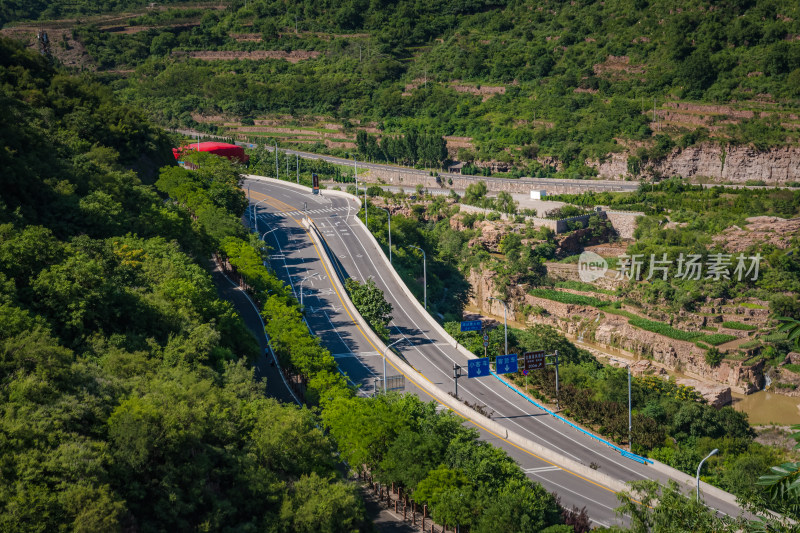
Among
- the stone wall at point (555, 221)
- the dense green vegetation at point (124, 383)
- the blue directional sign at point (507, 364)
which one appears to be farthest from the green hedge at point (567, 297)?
the dense green vegetation at point (124, 383)

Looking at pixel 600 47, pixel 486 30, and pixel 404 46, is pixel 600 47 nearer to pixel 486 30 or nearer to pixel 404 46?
pixel 486 30

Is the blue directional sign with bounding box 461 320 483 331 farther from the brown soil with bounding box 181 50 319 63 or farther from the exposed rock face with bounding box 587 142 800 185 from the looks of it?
the brown soil with bounding box 181 50 319 63

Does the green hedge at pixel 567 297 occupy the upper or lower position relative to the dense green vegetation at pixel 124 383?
lower

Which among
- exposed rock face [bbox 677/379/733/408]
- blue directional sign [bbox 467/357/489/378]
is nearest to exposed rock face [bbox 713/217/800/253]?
exposed rock face [bbox 677/379/733/408]

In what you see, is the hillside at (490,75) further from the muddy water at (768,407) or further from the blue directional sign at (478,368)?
the blue directional sign at (478,368)

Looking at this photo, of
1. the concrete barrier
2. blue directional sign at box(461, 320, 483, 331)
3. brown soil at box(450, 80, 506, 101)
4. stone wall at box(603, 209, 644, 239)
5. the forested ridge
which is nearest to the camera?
the forested ridge

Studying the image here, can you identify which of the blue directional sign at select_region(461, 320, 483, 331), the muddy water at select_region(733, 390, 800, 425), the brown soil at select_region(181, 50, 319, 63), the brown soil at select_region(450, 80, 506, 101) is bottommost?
the muddy water at select_region(733, 390, 800, 425)
